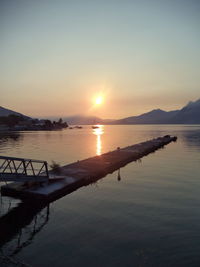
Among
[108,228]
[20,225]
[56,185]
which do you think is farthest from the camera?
[56,185]

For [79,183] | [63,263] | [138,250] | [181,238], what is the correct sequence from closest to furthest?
[63,263] → [138,250] → [181,238] → [79,183]

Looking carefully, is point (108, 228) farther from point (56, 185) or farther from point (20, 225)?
point (56, 185)

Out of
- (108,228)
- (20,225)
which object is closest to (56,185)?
(20,225)

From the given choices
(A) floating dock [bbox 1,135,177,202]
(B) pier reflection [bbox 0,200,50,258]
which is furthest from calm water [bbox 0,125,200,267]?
(A) floating dock [bbox 1,135,177,202]

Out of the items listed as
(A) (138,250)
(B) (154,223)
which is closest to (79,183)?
(B) (154,223)

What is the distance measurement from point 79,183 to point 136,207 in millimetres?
9707

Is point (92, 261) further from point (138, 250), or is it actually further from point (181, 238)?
point (181, 238)

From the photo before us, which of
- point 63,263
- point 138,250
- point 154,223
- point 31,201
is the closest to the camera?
point 63,263

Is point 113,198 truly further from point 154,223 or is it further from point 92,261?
point 92,261

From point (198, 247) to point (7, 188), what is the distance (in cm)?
1846

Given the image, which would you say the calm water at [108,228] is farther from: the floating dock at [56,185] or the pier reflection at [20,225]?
the floating dock at [56,185]

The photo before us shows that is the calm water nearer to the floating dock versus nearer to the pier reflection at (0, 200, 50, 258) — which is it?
the pier reflection at (0, 200, 50, 258)

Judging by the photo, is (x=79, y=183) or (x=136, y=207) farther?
(x=79, y=183)

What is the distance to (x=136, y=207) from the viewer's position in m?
21.2
